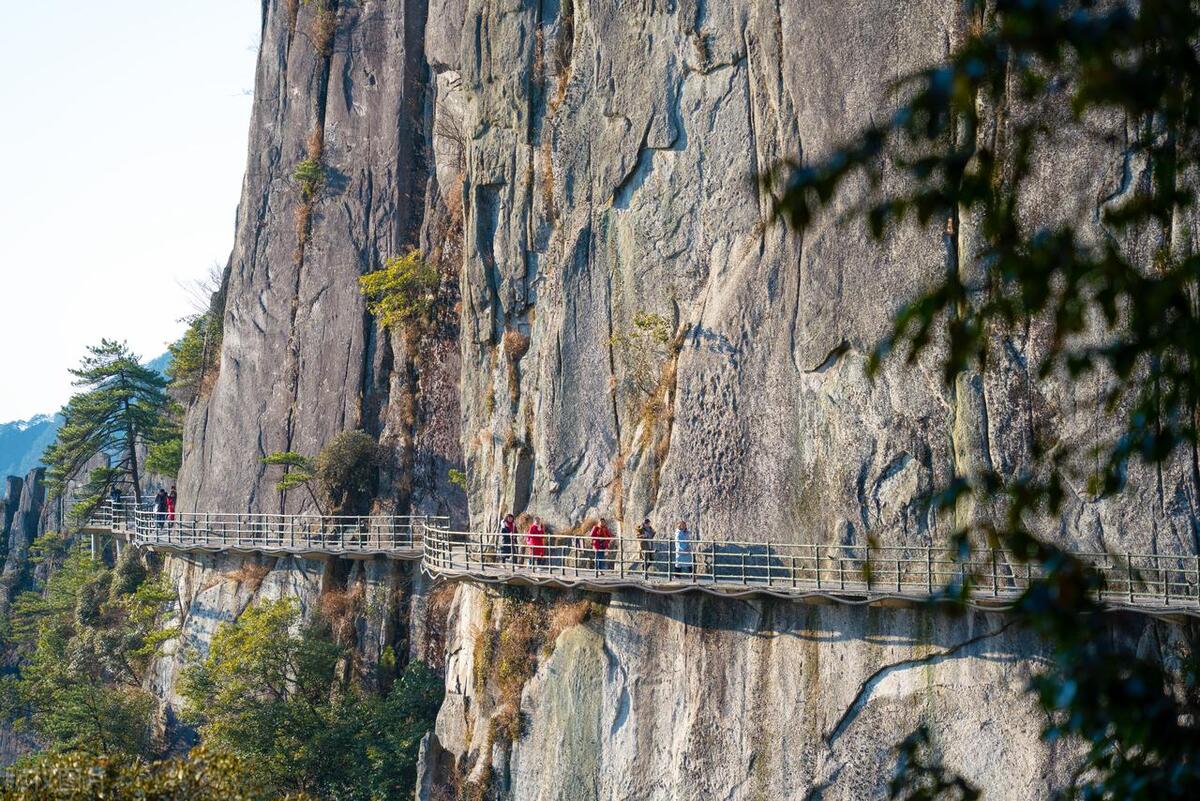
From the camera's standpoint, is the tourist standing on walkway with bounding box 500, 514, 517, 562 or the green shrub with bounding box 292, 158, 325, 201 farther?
the green shrub with bounding box 292, 158, 325, 201

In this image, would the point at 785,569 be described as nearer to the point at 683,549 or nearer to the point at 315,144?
the point at 683,549

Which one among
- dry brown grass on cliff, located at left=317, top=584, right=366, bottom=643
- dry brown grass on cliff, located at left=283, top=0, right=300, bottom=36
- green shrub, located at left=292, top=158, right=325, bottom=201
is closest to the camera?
dry brown grass on cliff, located at left=317, top=584, right=366, bottom=643

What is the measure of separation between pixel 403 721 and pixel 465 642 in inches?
130

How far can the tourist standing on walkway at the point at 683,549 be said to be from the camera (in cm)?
2480

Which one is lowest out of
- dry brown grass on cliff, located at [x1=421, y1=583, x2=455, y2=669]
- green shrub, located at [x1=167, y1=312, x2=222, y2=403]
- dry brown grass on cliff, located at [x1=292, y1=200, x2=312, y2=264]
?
dry brown grass on cliff, located at [x1=421, y1=583, x2=455, y2=669]

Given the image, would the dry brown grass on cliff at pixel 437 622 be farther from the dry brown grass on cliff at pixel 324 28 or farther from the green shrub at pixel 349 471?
the dry brown grass on cliff at pixel 324 28

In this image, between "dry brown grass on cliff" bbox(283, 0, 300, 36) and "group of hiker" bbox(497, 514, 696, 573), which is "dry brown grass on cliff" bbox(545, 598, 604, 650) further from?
"dry brown grass on cliff" bbox(283, 0, 300, 36)

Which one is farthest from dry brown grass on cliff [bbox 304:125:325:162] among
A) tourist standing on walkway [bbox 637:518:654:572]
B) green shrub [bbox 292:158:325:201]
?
tourist standing on walkway [bbox 637:518:654:572]

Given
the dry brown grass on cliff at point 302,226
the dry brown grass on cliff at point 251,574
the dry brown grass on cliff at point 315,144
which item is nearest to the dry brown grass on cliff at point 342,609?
the dry brown grass on cliff at point 251,574

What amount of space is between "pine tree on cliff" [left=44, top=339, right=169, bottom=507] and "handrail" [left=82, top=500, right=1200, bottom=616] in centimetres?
1514

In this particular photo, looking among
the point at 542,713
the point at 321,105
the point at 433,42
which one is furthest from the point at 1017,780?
the point at 321,105

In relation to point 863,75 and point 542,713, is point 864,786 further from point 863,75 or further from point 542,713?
point 863,75

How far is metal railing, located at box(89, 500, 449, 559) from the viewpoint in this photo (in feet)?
121

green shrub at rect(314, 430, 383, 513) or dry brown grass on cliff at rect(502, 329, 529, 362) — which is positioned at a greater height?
dry brown grass on cliff at rect(502, 329, 529, 362)
